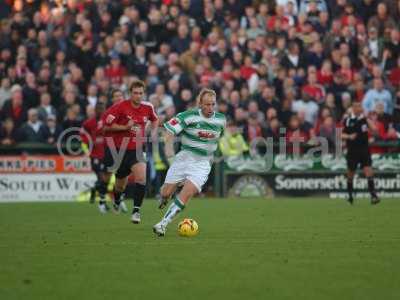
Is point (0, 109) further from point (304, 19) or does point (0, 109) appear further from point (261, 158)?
point (304, 19)

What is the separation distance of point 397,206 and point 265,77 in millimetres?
6286

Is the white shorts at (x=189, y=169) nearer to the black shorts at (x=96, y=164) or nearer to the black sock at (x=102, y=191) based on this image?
the black sock at (x=102, y=191)

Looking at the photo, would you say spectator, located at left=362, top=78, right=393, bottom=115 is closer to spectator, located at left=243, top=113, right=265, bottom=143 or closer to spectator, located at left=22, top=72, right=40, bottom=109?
spectator, located at left=243, top=113, right=265, bottom=143

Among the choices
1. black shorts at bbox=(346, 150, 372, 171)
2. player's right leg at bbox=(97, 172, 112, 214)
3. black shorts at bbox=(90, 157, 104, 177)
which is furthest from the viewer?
black shorts at bbox=(346, 150, 372, 171)

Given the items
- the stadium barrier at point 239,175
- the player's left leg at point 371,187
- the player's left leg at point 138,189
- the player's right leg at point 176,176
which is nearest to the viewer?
the player's right leg at point 176,176

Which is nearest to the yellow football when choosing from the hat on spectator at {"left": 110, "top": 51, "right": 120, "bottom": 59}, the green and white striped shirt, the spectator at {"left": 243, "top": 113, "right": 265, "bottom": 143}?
the green and white striped shirt

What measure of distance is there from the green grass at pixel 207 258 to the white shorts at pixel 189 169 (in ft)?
2.56

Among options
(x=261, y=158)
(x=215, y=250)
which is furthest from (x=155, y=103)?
(x=215, y=250)

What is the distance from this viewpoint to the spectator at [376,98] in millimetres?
24547

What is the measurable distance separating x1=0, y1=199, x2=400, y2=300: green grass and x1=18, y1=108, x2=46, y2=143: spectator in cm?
669

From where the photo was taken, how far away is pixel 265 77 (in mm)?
25312

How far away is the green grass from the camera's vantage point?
27.6ft

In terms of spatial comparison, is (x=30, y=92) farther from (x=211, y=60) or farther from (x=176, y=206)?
(x=176, y=206)

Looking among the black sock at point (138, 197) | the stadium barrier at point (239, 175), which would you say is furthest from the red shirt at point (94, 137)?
the black sock at point (138, 197)
